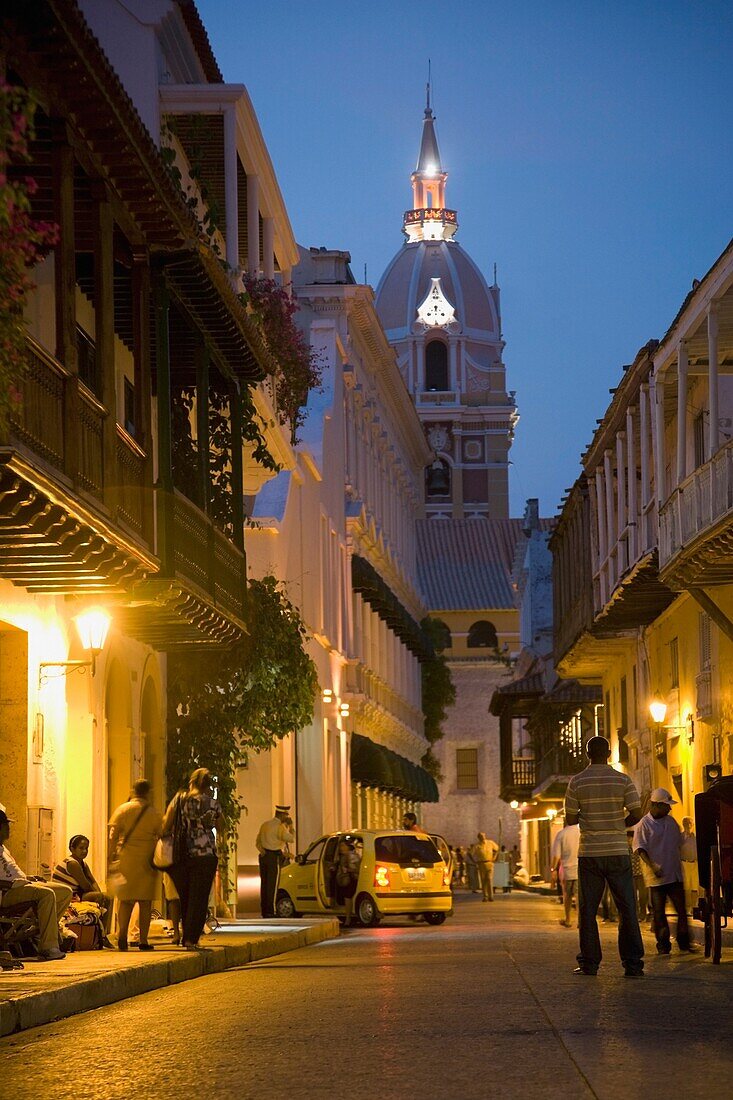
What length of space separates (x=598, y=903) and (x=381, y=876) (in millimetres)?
16975

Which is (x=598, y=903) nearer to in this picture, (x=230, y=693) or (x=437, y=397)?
(x=230, y=693)

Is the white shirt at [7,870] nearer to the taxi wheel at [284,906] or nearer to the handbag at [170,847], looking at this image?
the handbag at [170,847]

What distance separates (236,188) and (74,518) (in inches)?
424

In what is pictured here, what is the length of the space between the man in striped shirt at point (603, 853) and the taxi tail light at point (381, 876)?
16595 mm

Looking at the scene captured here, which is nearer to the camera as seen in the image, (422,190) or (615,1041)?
(615,1041)

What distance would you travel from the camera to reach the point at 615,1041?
1027 centimetres

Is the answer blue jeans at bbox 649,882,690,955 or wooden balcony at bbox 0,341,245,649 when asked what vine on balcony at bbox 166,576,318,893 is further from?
blue jeans at bbox 649,882,690,955

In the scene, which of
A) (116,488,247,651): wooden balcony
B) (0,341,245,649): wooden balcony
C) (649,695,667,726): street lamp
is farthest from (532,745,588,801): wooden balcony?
(0,341,245,649): wooden balcony

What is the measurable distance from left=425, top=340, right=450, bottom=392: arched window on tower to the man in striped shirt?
108 meters

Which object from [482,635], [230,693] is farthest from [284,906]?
[482,635]

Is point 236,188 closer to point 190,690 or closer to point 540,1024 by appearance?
point 190,690

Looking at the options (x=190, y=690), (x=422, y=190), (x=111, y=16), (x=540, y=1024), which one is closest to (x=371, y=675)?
(x=190, y=690)

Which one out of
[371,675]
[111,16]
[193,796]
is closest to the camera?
[193,796]

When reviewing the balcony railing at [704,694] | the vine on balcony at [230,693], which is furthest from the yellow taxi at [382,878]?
the balcony railing at [704,694]
